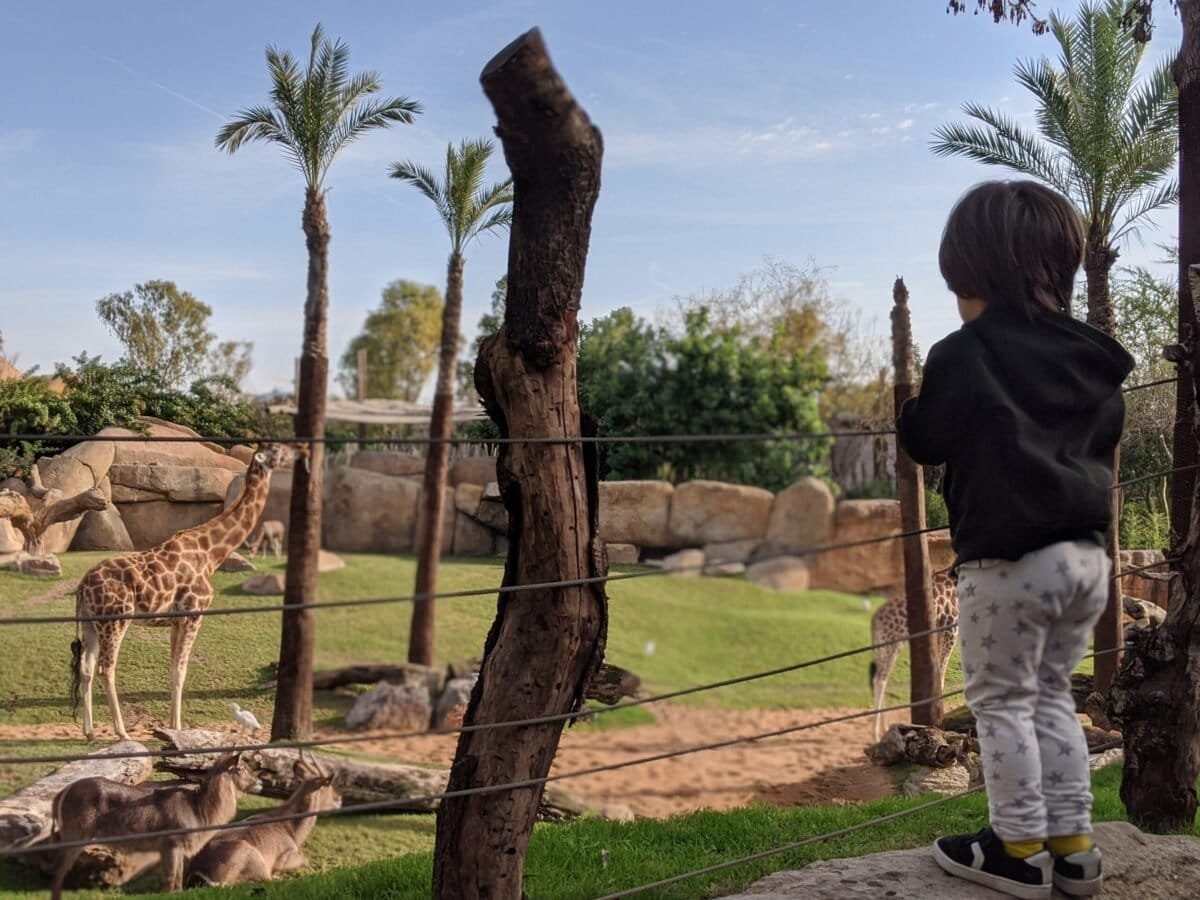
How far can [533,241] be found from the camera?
2631mm

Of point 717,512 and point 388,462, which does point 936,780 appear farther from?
point 388,462

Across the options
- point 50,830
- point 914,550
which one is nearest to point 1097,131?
point 914,550

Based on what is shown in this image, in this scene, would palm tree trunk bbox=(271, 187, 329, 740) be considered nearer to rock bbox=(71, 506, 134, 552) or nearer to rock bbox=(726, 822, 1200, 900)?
rock bbox=(71, 506, 134, 552)

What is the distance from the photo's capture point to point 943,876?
279 cm

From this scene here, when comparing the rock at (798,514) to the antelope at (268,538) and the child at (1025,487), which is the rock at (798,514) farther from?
the child at (1025,487)

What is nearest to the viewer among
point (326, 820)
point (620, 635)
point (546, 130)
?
point (546, 130)

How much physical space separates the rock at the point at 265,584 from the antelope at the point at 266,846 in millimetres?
917

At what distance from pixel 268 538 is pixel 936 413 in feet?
16.6

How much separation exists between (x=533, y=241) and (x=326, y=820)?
4.27 meters

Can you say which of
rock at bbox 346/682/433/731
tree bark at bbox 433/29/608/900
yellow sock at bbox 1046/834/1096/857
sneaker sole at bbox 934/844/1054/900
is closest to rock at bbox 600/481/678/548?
tree bark at bbox 433/29/608/900

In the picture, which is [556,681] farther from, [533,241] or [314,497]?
[314,497]

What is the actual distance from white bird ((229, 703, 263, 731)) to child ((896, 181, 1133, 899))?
3.62 metres

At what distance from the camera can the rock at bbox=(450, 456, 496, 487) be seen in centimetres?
818

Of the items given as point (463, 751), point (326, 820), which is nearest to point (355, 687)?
point (326, 820)
